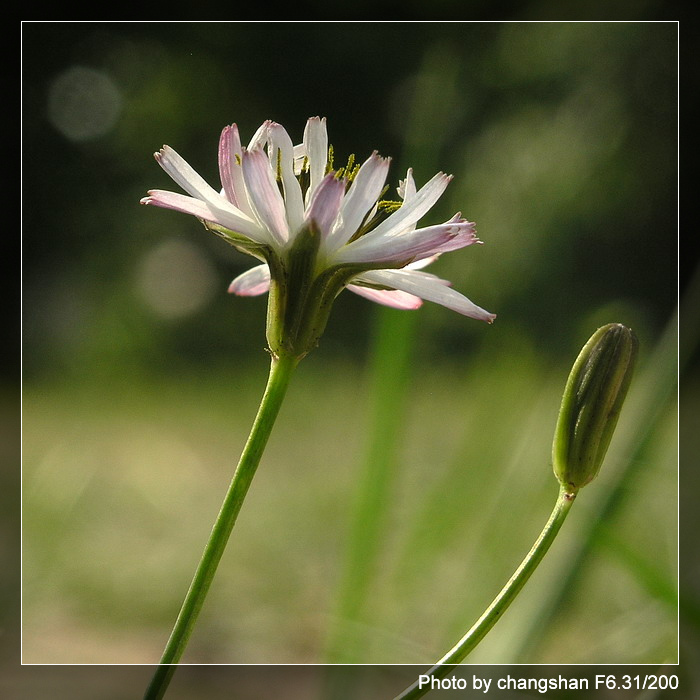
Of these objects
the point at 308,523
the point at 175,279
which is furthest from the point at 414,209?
the point at 175,279

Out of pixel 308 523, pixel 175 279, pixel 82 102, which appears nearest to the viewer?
pixel 82 102

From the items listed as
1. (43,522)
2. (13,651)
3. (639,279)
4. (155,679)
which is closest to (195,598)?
(155,679)

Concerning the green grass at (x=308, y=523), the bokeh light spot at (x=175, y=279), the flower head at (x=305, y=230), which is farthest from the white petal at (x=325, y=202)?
the bokeh light spot at (x=175, y=279)

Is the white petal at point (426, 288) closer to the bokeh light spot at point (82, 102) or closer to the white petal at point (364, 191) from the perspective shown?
the white petal at point (364, 191)

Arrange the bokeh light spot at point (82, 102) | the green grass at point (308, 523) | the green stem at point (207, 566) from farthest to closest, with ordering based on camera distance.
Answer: the bokeh light spot at point (82, 102) < the green grass at point (308, 523) < the green stem at point (207, 566)

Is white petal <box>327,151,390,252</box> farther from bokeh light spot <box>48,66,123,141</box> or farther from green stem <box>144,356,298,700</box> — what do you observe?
bokeh light spot <box>48,66,123,141</box>

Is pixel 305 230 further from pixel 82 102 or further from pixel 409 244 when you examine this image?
pixel 82 102
